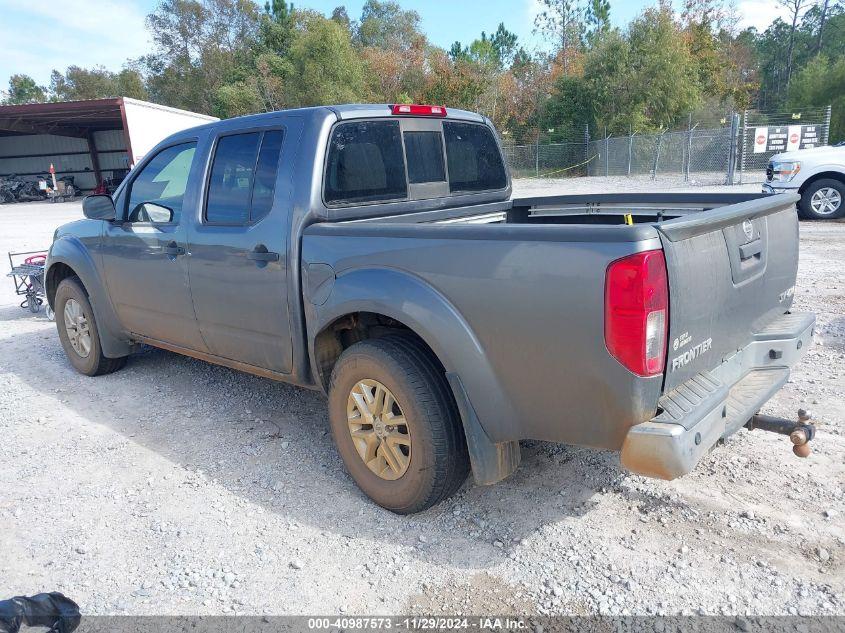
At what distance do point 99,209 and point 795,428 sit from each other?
4.70 m

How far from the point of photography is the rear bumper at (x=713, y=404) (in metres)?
2.26

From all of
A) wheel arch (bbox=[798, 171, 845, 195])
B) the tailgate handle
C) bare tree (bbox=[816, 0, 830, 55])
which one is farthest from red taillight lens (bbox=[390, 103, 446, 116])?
bare tree (bbox=[816, 0, 830, 55])

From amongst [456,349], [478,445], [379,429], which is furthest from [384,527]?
[456,349]

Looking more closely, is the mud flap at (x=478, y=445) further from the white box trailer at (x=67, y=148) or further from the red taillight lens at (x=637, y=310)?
the white box trailer at (x=67, y=148)

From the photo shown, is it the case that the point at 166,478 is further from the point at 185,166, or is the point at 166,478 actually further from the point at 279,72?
the point at 279,72

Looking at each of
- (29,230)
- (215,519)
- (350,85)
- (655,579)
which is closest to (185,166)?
(215,519)

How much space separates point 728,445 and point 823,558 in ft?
3.36

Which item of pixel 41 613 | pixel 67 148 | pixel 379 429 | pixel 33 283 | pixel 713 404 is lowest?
pixel 41 613

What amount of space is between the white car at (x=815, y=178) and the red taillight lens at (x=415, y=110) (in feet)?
32.5

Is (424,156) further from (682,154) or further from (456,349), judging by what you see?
(682,154)

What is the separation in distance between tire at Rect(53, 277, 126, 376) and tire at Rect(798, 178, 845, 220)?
39.8 feet

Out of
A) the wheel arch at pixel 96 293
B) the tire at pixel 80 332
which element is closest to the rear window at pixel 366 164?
the wheel arch at pixel 96 293

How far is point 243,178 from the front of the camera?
3693 millimetres

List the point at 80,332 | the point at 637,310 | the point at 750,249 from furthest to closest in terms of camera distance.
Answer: the point at 80,332
the point at 750,249
the point at 637,310
